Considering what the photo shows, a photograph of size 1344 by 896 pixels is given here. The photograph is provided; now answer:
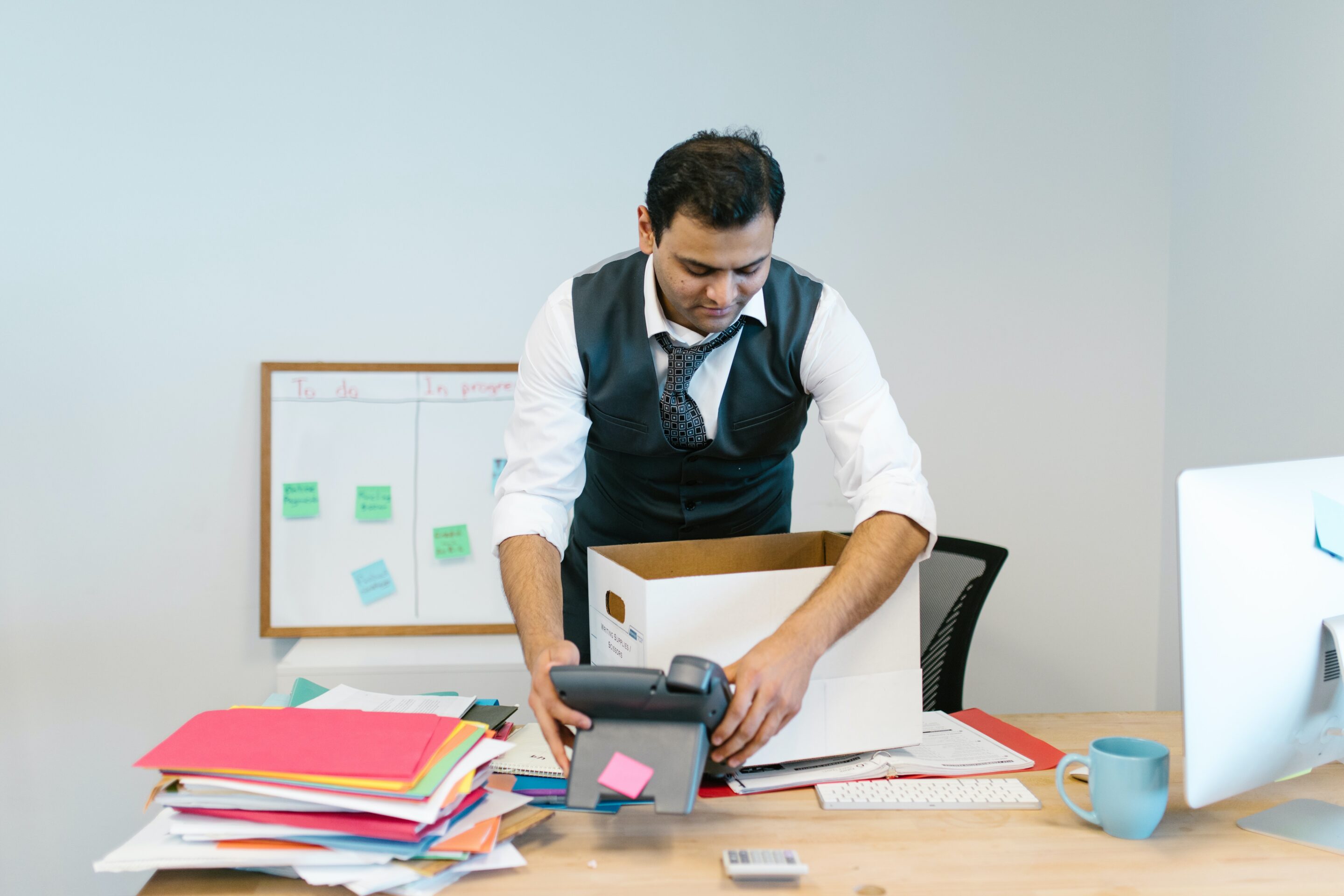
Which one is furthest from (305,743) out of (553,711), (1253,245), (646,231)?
(1253,245)

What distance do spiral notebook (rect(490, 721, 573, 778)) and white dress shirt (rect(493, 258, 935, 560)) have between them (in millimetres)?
270

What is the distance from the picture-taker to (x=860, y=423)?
140cm

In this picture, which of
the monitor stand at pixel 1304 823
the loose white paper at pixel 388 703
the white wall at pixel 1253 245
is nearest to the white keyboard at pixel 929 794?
the monitor stand at pixel 1304 823

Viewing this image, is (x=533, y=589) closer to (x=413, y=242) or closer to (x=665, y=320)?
(x=665, y=320)

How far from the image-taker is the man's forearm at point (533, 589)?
1.17 metres

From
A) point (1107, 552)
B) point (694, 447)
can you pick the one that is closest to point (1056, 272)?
point (1107, 552)

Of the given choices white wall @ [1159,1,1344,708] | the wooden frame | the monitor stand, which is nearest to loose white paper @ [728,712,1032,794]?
the monitor stand

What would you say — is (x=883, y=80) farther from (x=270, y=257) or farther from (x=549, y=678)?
(x=549, y=678)

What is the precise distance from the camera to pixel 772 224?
1.30 m

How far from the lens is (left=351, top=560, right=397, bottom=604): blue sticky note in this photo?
2324 millimetres

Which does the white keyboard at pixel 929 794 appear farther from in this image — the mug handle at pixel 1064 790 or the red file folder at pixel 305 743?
the red file folder at pixel 305 743

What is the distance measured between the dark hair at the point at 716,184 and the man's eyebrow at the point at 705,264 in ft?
0.18

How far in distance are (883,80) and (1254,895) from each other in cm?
204

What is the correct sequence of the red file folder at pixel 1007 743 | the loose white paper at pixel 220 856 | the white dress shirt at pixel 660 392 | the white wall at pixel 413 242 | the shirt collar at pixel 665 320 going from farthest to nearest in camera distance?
the white wall at pixel 413 242
the shirt collar at pixel 665 320
the white dress shirt at pixel 660 392
the red file folder at pixel 1007 743
the loose white paper at pixel 220 856
